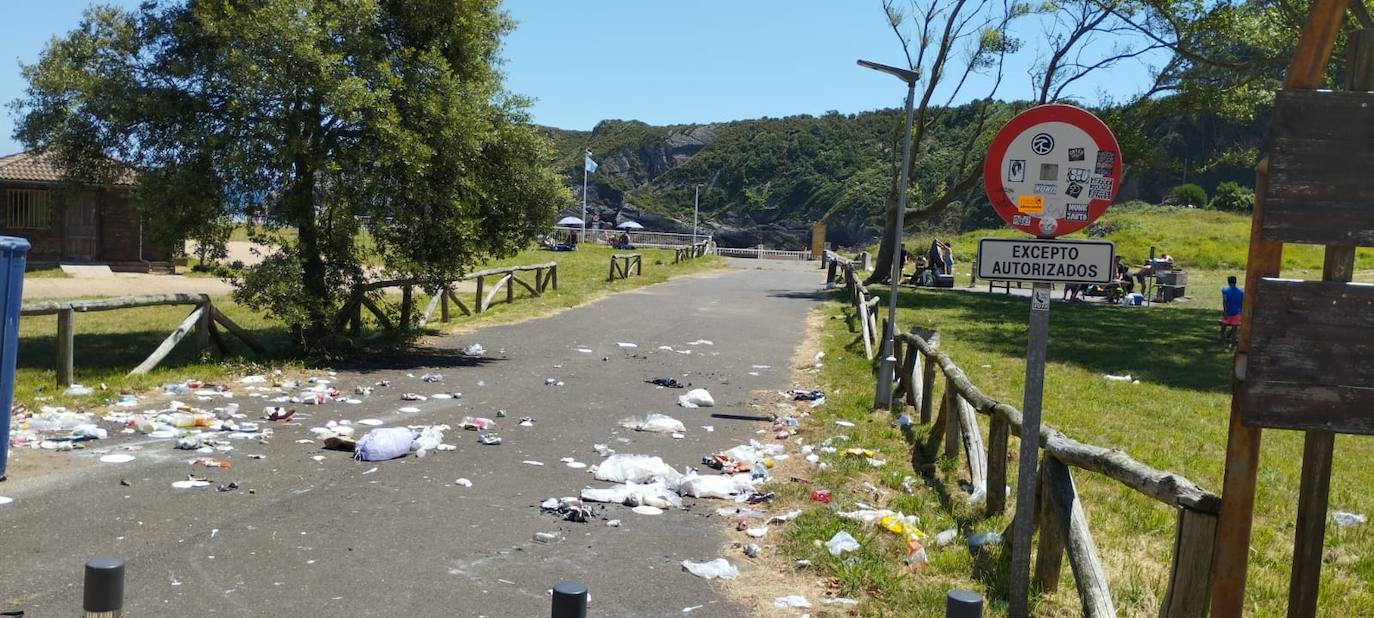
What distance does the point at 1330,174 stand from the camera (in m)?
3.38

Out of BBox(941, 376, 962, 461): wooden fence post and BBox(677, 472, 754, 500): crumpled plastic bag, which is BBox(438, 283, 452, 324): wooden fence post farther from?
BBox(941, 376, 962, 461): wooden fence post

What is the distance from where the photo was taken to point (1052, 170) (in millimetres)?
4559

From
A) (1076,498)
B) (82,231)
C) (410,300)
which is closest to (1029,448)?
(1076,498)

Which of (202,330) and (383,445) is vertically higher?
(202,330)

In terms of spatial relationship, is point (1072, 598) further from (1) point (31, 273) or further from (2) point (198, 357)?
(1) point (31, 273)

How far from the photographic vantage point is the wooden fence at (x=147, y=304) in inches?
389

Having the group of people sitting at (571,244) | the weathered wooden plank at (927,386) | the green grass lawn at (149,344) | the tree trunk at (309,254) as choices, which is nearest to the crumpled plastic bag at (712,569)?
the weathered wooden plank at (927,386)

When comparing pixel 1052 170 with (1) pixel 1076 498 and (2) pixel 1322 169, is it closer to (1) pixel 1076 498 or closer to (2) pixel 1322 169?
(2) pixel 1322 169

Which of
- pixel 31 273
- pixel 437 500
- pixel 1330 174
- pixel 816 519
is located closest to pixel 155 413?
pixel 437 500

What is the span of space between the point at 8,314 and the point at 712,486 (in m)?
4.88

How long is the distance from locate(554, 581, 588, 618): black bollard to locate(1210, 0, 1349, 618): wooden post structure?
2299mm

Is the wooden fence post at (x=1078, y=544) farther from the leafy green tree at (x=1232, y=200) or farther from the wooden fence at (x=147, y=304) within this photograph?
the leafy green tree at (x=1232, y=200)

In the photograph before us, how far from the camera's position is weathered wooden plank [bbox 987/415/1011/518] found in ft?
21.2

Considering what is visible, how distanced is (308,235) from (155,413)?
4281mm
